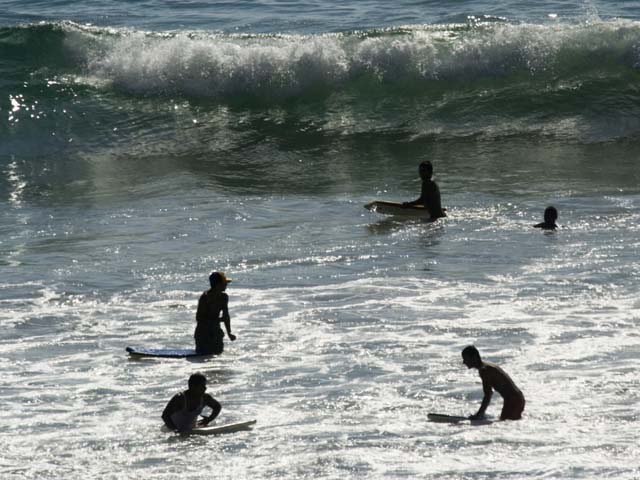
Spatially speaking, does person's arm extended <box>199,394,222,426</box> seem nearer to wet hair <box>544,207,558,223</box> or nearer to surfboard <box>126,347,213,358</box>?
surfboard <box>126,347,213,358</box>

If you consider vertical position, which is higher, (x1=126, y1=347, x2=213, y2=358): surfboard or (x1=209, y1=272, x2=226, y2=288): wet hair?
(x1=209, y1=272, x2=226, y2=288): wet hair

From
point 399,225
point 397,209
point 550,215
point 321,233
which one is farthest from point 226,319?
point 397,209

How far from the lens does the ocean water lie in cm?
1023

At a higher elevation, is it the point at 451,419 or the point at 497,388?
the point at 497,388

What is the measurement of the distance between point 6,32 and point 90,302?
1725 cm

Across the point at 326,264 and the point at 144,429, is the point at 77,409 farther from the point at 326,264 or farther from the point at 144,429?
the point at 326,264

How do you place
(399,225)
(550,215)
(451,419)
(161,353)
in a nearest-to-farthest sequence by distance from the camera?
(451,419) < (161,353) < (550,215) < (399,225)

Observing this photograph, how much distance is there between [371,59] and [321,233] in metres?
11.4

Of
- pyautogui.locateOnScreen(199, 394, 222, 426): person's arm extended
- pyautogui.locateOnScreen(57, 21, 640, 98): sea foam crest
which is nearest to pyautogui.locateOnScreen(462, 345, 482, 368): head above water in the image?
pyautogui.locateOnScreen(199, 394, 222, 426): person's arm extended

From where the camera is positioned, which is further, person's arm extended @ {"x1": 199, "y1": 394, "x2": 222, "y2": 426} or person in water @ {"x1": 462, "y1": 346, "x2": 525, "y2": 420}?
person's arm extended @ {"x1": 199, "y1": 394, "x2": 222, "y2": 426}

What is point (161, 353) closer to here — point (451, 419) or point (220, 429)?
point (220, 429)

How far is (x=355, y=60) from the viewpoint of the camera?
92.9 feet

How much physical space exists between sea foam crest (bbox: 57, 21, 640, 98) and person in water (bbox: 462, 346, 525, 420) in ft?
58.0

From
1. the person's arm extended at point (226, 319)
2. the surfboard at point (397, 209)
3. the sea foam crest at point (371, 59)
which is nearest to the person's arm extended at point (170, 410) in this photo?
the person's arm extended at point (226, 319)
